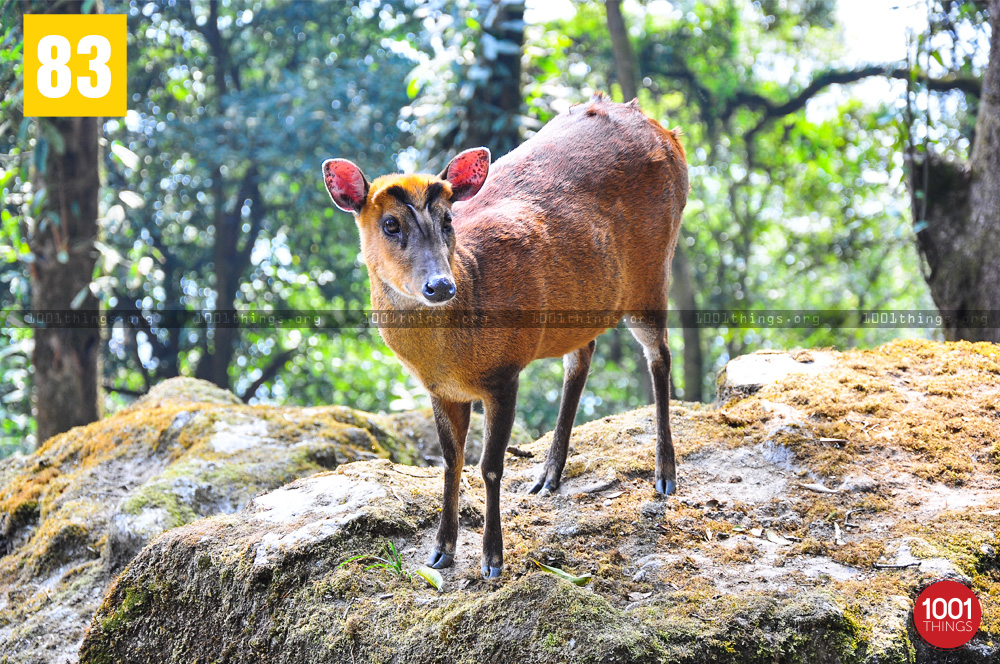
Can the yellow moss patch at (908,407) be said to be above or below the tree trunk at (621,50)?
below

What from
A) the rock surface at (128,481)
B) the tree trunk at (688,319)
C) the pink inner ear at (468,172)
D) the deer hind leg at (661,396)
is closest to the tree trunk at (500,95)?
the rock surface at (128,481)

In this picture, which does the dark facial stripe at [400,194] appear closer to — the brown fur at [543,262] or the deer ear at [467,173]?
the brown fur at [543,262]

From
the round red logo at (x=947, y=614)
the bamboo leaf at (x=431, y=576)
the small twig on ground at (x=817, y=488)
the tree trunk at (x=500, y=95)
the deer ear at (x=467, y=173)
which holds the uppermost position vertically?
the tree trunk at (x=500, y=95)

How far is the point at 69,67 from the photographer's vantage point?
316 inches

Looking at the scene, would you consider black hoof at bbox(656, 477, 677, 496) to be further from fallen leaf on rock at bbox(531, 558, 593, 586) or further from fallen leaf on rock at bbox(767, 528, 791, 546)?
fallen leaf on rock at bbox(531, 558, 593, 586)

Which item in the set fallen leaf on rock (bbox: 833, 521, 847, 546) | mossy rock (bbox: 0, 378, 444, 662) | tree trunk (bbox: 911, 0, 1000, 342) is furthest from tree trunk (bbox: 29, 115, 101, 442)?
tree trunk (bbox: 911, 0, 1000, 342)

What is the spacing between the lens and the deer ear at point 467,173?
419 centimetres

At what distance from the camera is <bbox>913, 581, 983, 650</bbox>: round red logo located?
11.6 ft

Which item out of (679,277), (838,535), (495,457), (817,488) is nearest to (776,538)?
(838,535)

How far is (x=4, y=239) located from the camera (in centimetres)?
885

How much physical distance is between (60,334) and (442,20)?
5.00m

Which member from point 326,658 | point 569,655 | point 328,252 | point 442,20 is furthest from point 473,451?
point 328,252

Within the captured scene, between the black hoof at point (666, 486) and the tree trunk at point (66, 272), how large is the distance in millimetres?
5867

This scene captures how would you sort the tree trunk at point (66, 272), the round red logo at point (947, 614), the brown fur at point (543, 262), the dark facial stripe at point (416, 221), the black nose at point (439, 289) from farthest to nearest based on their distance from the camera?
the tree trunk at point (66, 272) → the brown fur at point (543, 262) → the dark facial stripe at point (416, 221) → the black nose at point (439, 289) → the round red logo at point (947, 614)
